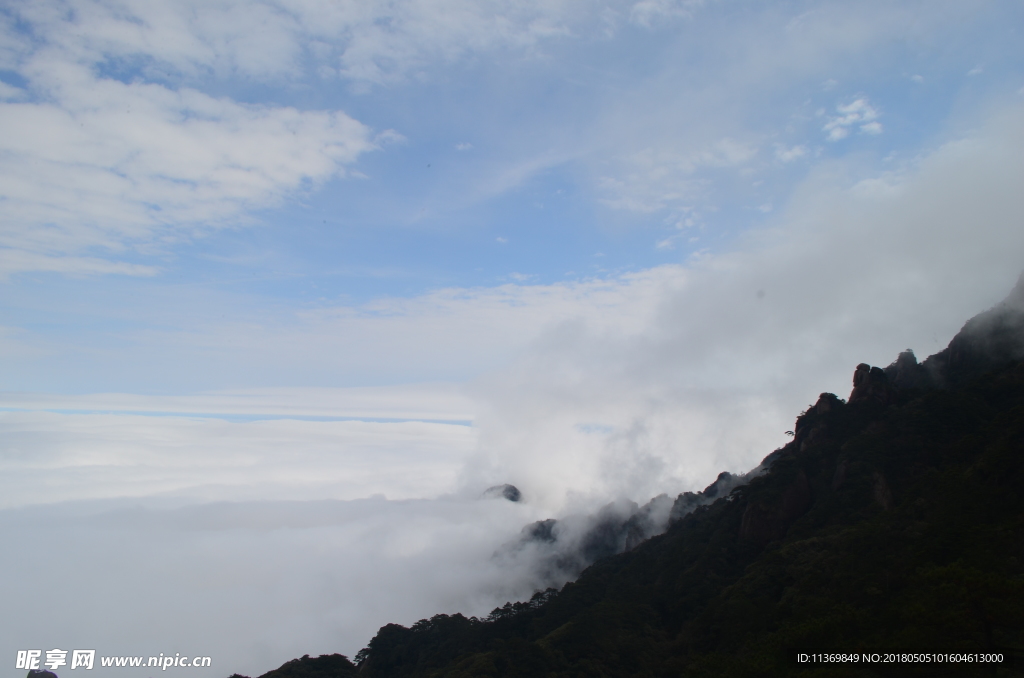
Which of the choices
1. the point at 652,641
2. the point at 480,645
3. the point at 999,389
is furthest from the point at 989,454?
the point at 480,645

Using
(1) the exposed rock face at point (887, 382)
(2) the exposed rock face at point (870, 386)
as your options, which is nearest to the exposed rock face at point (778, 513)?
(1) the exposed rock face at point (887, 382)

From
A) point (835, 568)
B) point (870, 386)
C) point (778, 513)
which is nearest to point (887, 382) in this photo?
point (870, 386)

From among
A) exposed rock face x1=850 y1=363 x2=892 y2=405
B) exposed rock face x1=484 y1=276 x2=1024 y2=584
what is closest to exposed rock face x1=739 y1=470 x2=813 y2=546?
exposed rock face x1=484 y1=276 x2=1024 y2=584

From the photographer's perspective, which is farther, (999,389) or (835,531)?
(999,389)

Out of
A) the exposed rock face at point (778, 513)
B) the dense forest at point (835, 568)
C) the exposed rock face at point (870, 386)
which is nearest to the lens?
the dense forest at point (835, 568)

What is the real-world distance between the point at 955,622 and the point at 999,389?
76.8 meters

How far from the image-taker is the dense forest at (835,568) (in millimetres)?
50438

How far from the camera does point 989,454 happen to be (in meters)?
72.9

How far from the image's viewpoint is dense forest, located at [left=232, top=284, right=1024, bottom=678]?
165 feet

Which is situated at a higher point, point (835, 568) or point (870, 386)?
point (870, 386)

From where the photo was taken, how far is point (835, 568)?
72000 mm

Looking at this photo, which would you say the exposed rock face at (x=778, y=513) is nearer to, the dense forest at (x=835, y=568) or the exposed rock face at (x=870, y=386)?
the dense forest at (x=835, y=568)

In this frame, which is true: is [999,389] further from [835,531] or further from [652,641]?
[652,641]

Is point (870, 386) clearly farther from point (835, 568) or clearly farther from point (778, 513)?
point (835, 568)
